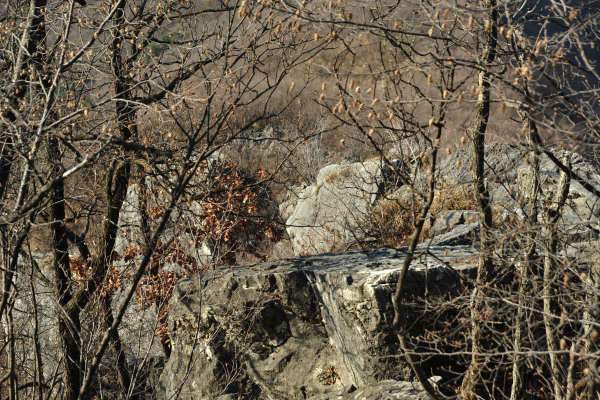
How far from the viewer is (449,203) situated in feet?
33.9

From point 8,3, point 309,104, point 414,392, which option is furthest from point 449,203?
point 309,104

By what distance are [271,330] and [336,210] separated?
5472 mm

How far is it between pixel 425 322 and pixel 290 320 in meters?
1.52

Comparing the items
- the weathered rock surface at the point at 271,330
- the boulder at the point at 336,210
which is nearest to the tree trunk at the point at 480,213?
the weathered rock surface at the point at 271,330

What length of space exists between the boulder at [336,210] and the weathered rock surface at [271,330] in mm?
4163

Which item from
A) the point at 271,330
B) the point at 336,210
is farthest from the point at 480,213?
the point at 336,210

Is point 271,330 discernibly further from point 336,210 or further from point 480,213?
point 336,210

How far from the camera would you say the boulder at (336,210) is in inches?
428

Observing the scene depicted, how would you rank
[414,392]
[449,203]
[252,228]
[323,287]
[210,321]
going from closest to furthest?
1. [414,392]
2. [323,287]
3. [210,321]
4. [449,203]
5. [252,228]

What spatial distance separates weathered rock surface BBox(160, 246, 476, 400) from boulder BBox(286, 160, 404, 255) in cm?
416

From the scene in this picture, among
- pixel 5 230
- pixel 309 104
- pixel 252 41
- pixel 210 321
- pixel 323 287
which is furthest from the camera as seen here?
pixel 309 104

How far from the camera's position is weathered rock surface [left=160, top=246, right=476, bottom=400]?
5922mm

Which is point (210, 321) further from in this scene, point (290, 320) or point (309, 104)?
point (309, 104)

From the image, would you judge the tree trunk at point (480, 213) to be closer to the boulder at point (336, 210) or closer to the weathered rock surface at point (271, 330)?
the weathered rock surface at point (271, 330)
